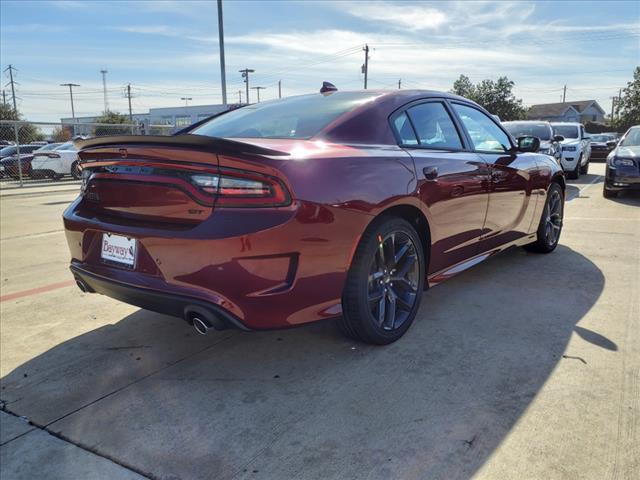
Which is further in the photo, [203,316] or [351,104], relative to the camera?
[351,104]

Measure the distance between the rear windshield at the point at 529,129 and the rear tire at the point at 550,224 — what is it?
303 inches

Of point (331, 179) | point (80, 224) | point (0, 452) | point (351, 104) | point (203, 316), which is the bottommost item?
point (0, 452)

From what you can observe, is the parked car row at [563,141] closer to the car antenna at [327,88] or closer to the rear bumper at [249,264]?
the car antenna at [327,88]

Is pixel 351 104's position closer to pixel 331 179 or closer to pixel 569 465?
pixel 331 179

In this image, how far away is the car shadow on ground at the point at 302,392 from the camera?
82.6 inches

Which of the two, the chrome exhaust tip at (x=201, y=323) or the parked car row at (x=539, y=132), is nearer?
the chrome exhaust tip at (x=201, y=323)

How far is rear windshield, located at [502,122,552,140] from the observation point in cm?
1252

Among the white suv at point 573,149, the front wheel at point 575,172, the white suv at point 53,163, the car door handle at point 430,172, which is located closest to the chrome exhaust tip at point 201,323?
the car door handle at point 430,172

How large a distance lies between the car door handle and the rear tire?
2.33m

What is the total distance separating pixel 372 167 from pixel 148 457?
68.0 inches

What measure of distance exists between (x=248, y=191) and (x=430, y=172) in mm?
1312

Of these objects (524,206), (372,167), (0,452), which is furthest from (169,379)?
(524,206)

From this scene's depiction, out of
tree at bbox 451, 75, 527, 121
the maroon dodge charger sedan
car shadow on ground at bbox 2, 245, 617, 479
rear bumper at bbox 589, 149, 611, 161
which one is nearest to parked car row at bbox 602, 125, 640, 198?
car shadow on ground at bbox 2, 245, 617, 479

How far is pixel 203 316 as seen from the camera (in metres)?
2.37
